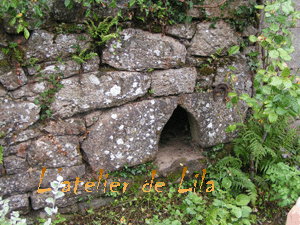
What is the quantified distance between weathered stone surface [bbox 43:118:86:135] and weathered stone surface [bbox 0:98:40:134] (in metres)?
0.16

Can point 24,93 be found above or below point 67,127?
above

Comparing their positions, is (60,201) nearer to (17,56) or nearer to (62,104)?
(62,104)

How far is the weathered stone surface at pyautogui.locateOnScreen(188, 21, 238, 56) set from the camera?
8.71ft

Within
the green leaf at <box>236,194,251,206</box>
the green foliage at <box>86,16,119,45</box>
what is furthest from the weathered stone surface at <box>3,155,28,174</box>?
the green leaf at <box>236,194,251,206</box>

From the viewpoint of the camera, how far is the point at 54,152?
7.69 feet

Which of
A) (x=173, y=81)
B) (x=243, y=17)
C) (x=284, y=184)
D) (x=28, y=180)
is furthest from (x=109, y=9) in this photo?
(x=284, y=184)

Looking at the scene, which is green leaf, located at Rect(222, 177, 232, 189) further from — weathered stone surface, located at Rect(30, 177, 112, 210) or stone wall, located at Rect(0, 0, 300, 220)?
weathered stone surface, located at Rect(30, 177, 112, 210)

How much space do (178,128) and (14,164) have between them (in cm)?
226

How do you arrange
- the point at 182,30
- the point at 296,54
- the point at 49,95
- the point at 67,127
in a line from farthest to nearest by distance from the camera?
the point at 296,54 < the point at 182,30 < the point at 67,127 < the point at 49,95

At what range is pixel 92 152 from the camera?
249cm

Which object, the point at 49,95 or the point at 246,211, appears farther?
the point at 246,211

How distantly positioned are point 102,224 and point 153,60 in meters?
1.82

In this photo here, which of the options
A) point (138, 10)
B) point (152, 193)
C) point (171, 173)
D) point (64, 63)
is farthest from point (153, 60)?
point (152, 193)

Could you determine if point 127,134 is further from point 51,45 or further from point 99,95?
point 51,45
